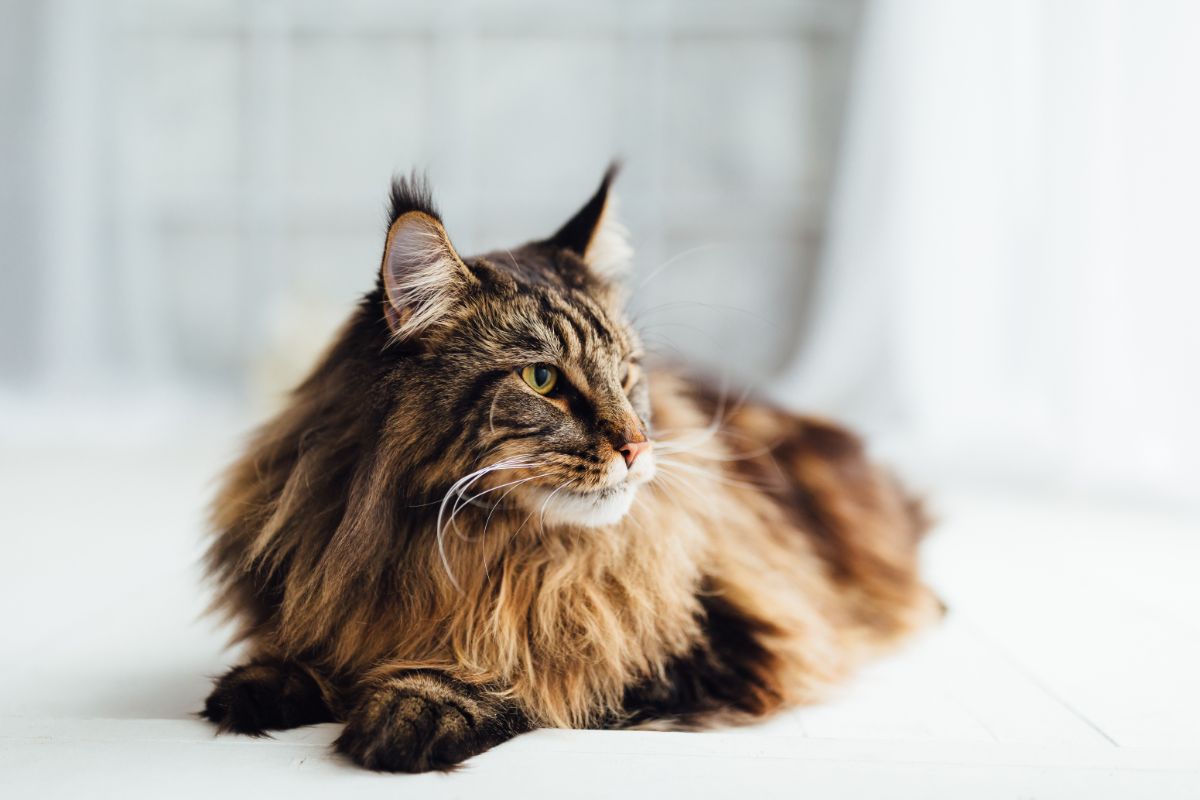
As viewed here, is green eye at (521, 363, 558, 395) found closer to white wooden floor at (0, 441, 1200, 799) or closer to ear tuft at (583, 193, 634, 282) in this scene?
ear tuft at (583, 193, 634, 282)

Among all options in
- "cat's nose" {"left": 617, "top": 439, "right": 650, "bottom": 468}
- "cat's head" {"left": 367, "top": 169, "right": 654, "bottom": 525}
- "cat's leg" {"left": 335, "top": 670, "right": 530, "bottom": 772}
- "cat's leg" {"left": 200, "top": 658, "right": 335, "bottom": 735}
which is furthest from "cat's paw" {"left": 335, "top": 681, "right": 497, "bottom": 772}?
"cat's nose" {"left": 617, "top": 439, "right": 650, "bottom": 468}

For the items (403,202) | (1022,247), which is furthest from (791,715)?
(1022,247)

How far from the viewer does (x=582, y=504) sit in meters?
1.22

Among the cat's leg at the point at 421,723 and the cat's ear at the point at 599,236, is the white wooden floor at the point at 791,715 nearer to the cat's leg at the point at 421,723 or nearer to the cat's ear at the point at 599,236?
the cat's leg at the point at 421,723

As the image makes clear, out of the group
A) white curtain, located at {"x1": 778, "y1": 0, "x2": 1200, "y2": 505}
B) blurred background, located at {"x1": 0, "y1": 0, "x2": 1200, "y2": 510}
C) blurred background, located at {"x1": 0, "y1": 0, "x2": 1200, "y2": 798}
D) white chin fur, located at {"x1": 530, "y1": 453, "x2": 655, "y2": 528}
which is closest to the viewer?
white chin fur, located at {"x1": 530, "y1": 453, "x2": 655, "y2": 528}

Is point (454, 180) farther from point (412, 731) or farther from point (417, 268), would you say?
point (412, 731)

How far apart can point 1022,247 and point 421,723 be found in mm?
3093

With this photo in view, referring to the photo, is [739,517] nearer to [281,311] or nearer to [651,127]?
[281,311]

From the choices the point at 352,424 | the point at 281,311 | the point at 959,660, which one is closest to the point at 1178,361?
the point at 959,660

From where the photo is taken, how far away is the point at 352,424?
1.27 metres

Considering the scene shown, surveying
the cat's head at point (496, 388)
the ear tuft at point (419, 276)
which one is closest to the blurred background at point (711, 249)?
the cat's head at point (496, 388)

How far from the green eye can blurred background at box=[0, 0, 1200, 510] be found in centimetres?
282

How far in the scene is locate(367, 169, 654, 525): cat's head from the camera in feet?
3.90

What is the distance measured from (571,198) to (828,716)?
359cm
